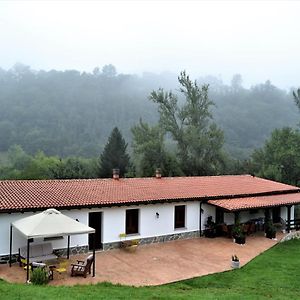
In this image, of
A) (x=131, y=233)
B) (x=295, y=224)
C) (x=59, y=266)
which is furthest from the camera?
(x=295, y=224)

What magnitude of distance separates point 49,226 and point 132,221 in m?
6.12

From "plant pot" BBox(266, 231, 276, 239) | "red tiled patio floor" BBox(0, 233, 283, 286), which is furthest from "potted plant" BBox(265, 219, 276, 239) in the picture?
"red tiled patio floor" BBox(0, 233, 283, 286)

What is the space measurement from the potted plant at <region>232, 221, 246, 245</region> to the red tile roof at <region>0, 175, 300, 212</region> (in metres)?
2.32

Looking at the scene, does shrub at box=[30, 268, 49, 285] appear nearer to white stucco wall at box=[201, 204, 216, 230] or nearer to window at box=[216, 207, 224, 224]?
white stucco wall at box=[201, 204, 216, 230]

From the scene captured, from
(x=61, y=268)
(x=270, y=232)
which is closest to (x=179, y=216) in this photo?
(x=270, y=232)

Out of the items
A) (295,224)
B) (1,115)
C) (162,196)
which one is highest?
(1,115)

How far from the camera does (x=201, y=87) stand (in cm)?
4350

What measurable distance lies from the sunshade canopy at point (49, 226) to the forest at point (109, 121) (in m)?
27.2

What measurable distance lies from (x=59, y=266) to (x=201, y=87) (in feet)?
108

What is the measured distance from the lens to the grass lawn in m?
10.2

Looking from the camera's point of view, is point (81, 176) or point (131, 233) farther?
point (81, 176)

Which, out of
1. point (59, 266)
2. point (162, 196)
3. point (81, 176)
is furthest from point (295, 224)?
point (81, 176)

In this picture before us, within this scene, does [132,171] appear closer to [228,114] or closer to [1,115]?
[228,114]

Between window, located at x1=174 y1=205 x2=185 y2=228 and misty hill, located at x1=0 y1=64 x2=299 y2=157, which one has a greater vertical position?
misty hill, located at x1=0 y1=64 x2=299 y2=157
